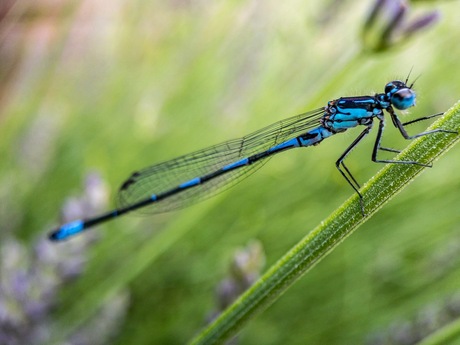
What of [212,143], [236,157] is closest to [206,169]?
[236,157]

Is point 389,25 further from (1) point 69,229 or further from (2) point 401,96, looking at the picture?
(1) point 69,229

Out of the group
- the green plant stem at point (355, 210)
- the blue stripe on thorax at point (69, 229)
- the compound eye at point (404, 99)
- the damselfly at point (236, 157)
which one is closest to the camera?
the green plant stem at point (355, 210)

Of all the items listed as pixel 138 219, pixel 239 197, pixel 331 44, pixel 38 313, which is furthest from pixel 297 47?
pixel 38 313

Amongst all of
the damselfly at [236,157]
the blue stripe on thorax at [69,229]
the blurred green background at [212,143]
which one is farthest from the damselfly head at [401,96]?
the blue stripe on thorax at [69,229]

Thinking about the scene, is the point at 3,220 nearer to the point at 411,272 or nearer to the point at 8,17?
the point at 8,17

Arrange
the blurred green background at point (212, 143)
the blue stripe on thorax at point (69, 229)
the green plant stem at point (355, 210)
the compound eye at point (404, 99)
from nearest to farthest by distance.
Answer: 1. the green plant stem at point (355, 210)
2. the compound eye at point (404, 99)
3. the blue stripe on thorax at point (69, 229)
4. the blurred green background at point (212, 143)

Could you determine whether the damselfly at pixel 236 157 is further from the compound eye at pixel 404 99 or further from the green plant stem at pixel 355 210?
the green plant stem at pixel 355 210
